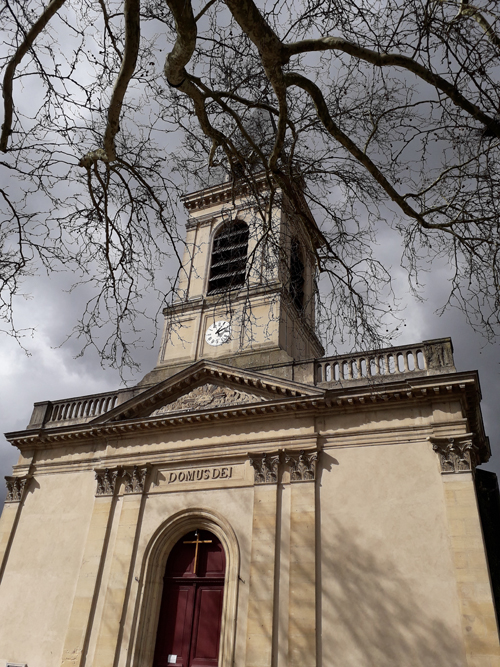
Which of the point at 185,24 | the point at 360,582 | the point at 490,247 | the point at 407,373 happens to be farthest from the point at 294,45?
the point at 360,582

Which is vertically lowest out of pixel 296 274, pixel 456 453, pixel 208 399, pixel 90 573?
pixel 90 573

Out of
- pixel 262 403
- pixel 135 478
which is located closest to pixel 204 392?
pixel 262 403

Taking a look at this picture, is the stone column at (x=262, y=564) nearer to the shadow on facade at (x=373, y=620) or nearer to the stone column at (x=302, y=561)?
the stone column at (x=302, y=561)

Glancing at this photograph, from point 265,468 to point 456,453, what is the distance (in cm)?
375

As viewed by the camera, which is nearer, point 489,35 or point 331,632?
point 489,35

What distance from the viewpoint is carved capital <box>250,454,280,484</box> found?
10797 millimetres

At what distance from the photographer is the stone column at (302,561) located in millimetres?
9047

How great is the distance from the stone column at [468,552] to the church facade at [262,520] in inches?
0.9

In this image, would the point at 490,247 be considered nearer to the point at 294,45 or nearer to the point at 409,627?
the point at 294,45

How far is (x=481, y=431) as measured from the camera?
11250 mm

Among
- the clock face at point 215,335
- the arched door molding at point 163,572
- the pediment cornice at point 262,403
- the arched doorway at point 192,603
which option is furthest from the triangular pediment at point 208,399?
the arched doorway at point 192,603

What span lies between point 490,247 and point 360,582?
6.81m

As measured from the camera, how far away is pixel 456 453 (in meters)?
9.59

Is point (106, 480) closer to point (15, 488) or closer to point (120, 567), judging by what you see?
point (120, 567)
